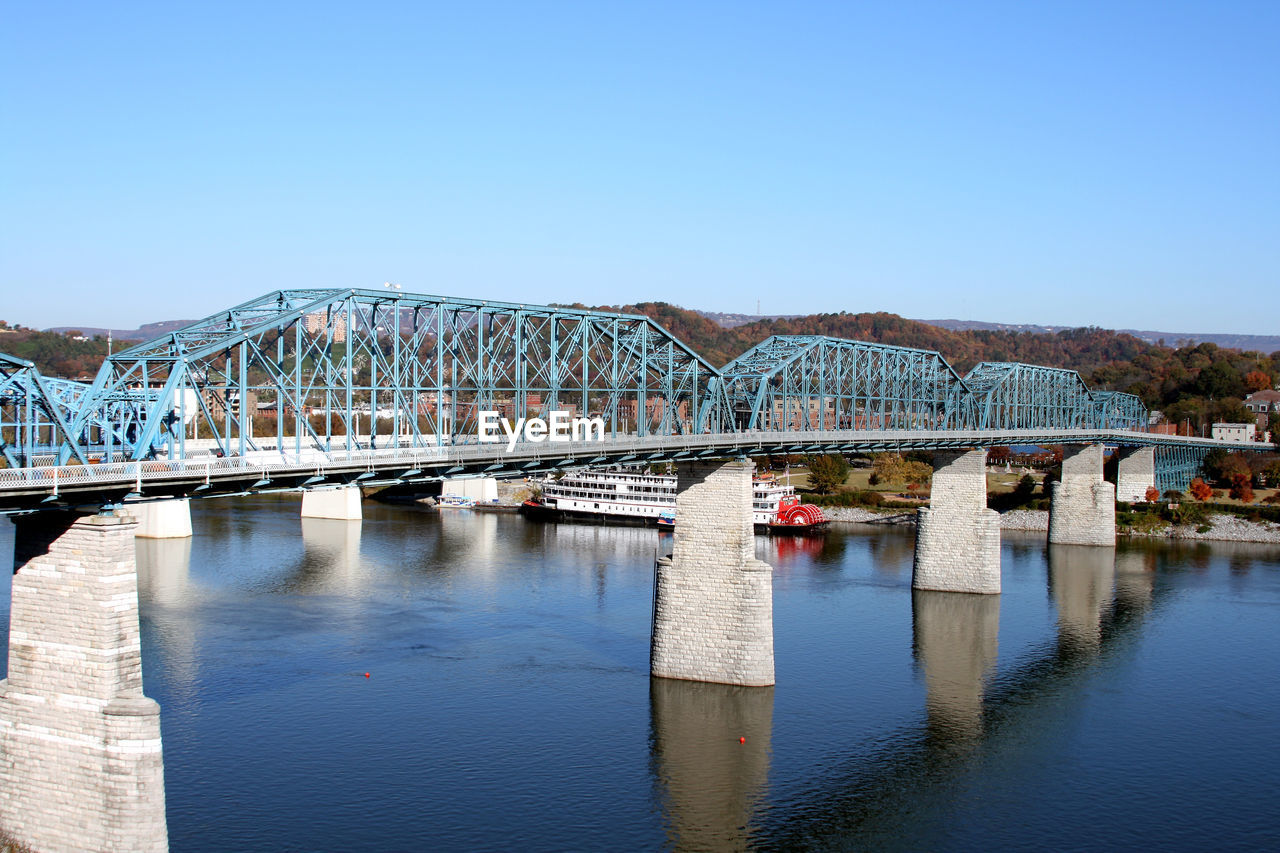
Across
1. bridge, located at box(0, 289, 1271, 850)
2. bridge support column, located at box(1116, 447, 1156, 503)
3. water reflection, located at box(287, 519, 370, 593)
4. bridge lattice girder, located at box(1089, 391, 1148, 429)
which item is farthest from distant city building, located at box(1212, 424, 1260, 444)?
water reflection, located at box(287, 519, 370, 593)

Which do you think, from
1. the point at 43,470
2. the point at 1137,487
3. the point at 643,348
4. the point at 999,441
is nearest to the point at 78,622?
the point at 43,470

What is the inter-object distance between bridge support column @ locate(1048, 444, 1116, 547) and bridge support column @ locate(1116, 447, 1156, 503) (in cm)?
1634

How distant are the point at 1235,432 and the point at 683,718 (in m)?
100

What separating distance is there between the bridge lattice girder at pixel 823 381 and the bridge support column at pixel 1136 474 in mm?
17541

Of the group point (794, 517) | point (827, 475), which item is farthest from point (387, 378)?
point (827, 475)

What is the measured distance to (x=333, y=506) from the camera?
8056 cm

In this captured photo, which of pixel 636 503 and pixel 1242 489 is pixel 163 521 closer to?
pixel 636 503

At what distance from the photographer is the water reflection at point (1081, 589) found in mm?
51244

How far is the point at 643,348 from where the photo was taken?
48.8m

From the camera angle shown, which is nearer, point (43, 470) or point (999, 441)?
point (43, 470)

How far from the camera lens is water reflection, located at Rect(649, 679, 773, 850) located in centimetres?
2823

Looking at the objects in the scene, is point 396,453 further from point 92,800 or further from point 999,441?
point 999,441

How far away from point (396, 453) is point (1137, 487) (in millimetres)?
77616

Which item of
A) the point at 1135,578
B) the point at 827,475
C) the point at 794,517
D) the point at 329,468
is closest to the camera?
the point at 329,468
